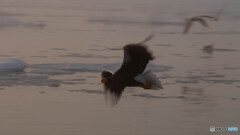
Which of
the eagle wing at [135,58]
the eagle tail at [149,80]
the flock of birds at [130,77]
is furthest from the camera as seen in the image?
the eagle tail at [149,80]

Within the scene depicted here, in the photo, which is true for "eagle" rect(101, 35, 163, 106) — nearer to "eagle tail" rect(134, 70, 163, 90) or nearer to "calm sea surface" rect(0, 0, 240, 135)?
"eagle tail" rect(134, 70, 163, 90)

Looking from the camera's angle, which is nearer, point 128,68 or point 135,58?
point 135,58

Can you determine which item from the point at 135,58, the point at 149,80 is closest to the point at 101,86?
the point at 149,80

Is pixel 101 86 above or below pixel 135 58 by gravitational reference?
below

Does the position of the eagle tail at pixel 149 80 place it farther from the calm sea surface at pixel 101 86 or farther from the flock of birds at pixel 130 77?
the calm sea surface at pixel 101 86

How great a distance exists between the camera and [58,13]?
2678 centimetres

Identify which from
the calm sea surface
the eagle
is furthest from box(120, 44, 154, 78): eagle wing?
the calm sea surface

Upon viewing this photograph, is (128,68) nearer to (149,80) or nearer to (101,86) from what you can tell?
(149,80)

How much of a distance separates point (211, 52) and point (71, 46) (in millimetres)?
3438

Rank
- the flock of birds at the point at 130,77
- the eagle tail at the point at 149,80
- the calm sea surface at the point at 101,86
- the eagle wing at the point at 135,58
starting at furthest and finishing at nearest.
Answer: the calm sea surface at the point at 101,86 → the eagle tail at the point at 149,80 → the flock of birds at the point at 130,77 → the eagle wing at the point at 135,58

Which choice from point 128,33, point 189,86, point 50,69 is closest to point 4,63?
point 50,69

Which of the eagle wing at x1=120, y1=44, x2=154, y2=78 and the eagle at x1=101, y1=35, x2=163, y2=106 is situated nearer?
the eagle wing at x1=120, y1=44, x2=154, y2=78

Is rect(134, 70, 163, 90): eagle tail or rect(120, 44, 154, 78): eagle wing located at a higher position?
rect(120, 44, 154, 78): eagle wing

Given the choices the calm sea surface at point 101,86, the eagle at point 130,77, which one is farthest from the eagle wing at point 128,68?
the calm sea surface at point 101,86
